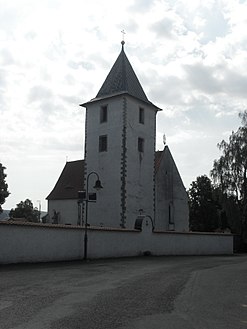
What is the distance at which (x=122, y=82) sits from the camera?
42250 mm

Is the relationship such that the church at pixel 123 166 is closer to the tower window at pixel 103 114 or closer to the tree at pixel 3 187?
the tower window at pixel 103 114

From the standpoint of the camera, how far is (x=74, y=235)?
23.4 meters

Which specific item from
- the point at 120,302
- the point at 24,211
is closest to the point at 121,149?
the point at 120,302

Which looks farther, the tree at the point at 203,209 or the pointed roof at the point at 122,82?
the tree at the point at 203,209

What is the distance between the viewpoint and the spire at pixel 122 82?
4203 cm

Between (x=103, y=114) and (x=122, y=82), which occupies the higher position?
(x=122, y=82)

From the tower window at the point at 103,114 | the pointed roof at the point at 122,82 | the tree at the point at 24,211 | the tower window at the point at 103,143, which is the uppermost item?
the pointed roof at the point at 122,82

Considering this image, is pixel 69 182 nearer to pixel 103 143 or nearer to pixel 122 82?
pixel 103 143

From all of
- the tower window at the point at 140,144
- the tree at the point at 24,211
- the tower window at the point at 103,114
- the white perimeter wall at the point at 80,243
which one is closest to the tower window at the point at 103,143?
the tower window at the point at 103,114

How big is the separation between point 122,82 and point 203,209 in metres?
29.6

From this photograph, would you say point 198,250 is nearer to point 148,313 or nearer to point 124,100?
point 124,100

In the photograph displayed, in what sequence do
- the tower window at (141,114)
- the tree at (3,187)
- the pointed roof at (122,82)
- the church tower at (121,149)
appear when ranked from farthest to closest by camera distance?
the tree at (3,187) < the tower window at (141,114) < the pointed roof at (122,82) < the church tower at (121,149)

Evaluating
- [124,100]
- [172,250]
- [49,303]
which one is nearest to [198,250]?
[172,250]

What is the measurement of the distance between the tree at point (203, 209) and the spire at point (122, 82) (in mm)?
25173
